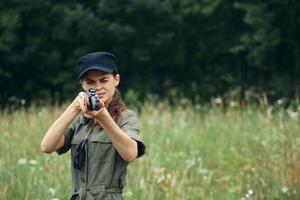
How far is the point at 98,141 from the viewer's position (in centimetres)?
273

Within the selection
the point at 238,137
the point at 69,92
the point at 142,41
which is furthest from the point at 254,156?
the point at 142,41

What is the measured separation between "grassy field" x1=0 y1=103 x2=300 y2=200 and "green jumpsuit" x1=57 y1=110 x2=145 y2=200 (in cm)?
161

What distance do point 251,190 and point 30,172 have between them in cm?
176

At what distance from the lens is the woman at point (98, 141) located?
2693 mm

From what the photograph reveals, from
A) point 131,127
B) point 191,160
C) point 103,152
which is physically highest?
point 131,127

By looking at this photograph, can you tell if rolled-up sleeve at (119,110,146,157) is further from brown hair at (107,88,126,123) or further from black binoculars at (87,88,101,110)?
black binoculars at (87,88,101,110)

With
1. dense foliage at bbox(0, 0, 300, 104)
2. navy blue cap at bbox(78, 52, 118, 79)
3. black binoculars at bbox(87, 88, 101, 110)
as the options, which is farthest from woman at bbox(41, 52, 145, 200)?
dense foliage at bbox(0, 0, 300, 104)

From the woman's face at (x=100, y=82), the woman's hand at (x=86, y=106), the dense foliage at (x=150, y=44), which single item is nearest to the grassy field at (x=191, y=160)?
the woman's face at (x=100, y=82)

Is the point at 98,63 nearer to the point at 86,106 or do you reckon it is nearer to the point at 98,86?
the point at 98,86

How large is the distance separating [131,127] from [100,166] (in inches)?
8.9

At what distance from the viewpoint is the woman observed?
2693 mm

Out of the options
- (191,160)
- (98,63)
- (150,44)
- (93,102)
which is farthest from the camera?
(150,44)

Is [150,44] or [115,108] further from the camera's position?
[150,44]

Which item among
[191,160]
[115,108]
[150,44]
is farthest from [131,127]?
[150,44]
